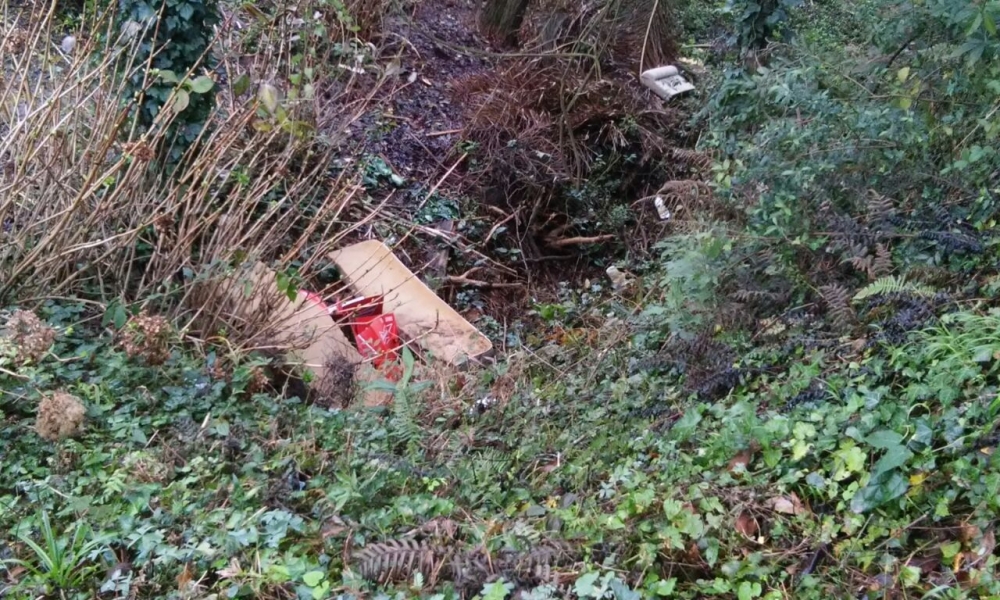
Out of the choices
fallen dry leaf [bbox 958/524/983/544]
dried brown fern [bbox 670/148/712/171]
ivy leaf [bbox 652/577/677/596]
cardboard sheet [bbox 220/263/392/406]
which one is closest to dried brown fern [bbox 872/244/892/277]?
fallen dry leaf [bbox 958/524/983/544]

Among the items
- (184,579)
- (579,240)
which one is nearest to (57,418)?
(184,579)

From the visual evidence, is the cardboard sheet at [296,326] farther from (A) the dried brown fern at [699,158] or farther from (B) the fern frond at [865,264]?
(A) the dried brown fern at [699,158]

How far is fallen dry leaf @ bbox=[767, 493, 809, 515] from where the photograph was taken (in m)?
2.47

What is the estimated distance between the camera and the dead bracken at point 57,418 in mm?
3094

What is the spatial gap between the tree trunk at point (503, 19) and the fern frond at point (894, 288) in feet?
24.9

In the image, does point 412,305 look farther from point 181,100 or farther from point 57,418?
point 57,418

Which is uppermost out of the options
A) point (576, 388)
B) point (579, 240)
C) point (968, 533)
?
point (968, 533)

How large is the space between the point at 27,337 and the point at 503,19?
7.96 metres

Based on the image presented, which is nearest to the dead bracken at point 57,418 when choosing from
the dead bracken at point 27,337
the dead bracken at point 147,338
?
the dead bracken at point 27,337

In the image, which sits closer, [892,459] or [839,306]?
[892,459]

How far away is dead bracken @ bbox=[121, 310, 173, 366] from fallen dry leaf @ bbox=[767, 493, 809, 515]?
2877 mm

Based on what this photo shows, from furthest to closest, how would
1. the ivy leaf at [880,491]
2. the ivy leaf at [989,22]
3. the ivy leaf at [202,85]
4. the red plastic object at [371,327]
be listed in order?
the red plastic object at [371,327]
the ivy leaf at [202,85]
the ivy leaf at [989,22]
the ivy leaf at [880,491]

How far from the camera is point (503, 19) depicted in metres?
9.89

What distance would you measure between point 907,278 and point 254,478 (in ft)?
9.68
